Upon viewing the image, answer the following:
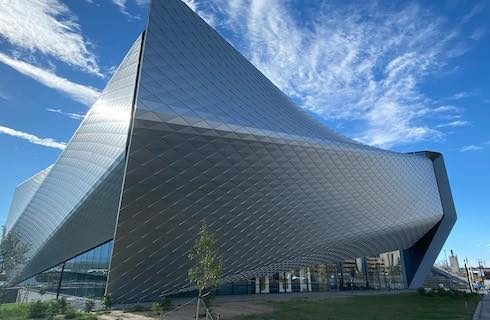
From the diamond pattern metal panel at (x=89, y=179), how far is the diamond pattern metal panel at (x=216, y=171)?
2.09m

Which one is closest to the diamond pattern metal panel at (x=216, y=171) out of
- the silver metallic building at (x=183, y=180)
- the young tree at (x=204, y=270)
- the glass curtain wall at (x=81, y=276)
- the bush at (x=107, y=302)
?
the silver metallic building at (x=183, y=180)

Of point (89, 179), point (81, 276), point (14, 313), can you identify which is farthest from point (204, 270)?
point (81, 276)

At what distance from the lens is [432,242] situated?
51.3 m

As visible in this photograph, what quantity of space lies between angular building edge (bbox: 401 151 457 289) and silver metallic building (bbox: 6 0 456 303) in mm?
21438

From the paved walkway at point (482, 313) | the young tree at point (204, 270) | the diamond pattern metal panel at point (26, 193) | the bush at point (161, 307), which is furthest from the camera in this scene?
the diamond pattern metal panel at point (26, 193)

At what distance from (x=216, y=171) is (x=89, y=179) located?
997cm

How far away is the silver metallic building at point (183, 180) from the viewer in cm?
1884

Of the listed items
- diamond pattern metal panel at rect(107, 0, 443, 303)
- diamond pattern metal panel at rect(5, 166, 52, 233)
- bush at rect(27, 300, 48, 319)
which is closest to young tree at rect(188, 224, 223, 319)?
diamond pattern metal panel at rect(107, 0, 443, 303)

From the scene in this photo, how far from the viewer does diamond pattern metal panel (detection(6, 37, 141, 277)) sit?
20.4 metres

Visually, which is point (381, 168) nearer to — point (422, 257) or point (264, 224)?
point (264, 224)

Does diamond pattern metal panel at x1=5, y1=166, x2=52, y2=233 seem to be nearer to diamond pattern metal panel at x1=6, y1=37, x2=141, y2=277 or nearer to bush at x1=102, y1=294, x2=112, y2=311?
diamond pattern metal panel at x1=6, y1=37, x2=141, y2=277

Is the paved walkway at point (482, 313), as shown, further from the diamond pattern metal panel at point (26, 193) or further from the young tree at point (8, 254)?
the diamond pattern metal panel at point (26, 193)

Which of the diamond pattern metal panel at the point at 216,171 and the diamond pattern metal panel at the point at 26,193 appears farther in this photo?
the diamond pattern metal panel at the point at 26,193

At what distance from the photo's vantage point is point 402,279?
51.2 meters
